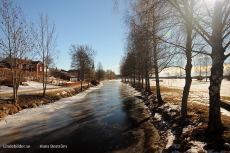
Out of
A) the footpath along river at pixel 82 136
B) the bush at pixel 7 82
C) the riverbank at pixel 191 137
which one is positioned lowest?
the footpath along river at pixel 82 136

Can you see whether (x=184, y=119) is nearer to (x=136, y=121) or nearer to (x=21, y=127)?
(x=136, y=121)

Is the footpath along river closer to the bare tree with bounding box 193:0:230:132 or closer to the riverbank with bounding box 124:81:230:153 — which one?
the riverbank with bounding box 124:81:230:153

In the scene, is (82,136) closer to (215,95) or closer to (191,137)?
(191,137)

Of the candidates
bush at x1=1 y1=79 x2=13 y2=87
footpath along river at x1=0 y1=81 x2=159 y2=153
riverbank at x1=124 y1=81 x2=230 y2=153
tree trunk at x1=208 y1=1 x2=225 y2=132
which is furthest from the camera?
bush at x1=1 y1=79 x2=13 y2=87

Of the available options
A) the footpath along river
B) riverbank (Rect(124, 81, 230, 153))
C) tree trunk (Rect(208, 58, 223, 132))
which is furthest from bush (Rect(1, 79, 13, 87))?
tree trunk (Rect(208, 58, 223, 132))

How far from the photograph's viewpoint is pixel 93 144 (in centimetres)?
613

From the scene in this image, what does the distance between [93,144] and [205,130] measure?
448 centimetres

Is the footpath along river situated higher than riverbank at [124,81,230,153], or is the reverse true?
riverbank at [124,81,230,153]

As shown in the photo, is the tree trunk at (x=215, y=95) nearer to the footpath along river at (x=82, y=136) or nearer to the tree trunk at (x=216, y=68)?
the tree trunk at (x=216, y=68)

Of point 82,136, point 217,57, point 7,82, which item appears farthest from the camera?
point 7,82

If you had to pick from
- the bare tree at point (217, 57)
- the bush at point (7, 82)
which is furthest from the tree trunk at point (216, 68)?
the bush at point (7, 82)

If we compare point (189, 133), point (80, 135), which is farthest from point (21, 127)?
point (189, 133)

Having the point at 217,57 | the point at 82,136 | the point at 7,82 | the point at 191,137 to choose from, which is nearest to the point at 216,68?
the point at 217,57

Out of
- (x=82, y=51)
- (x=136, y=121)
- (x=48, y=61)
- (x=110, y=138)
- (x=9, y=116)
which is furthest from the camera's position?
(x=82, y=51)
